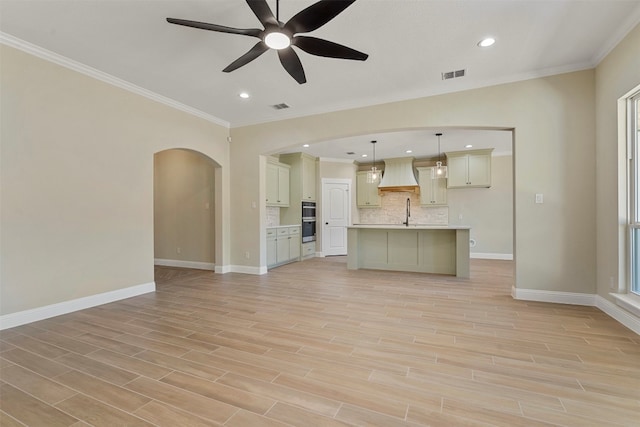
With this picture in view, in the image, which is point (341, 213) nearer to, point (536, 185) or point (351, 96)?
point (351, 96)

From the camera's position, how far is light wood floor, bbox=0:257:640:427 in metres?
1.61

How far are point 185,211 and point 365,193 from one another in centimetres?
504

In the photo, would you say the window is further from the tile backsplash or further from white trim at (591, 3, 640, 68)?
the tile backsplash

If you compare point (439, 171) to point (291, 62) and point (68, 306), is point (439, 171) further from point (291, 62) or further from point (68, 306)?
point (68, 306)

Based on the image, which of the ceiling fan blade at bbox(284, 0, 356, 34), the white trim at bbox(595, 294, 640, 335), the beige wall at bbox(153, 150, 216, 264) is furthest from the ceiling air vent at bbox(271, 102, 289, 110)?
the white trim at bbox(595, 294, 640, 335)

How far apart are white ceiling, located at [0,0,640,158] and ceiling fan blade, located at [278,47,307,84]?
40 cm

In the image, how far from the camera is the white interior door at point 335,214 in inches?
324

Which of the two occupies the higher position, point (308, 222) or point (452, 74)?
point (452, 74)

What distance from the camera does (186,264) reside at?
6223 millimetres

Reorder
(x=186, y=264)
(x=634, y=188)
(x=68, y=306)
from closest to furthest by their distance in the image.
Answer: (x=634, y=188)
(x=68, y=306)
(x=186, y=264)

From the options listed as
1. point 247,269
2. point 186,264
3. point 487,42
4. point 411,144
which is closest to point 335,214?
point 411,144

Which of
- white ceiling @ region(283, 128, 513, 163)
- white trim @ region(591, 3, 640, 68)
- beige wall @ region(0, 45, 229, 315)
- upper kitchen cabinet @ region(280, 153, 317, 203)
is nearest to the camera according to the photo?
white trim @ region(591, 3, 640, 68)

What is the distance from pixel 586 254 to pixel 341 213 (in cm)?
571

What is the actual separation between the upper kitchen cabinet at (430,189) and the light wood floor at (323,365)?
449 cm
